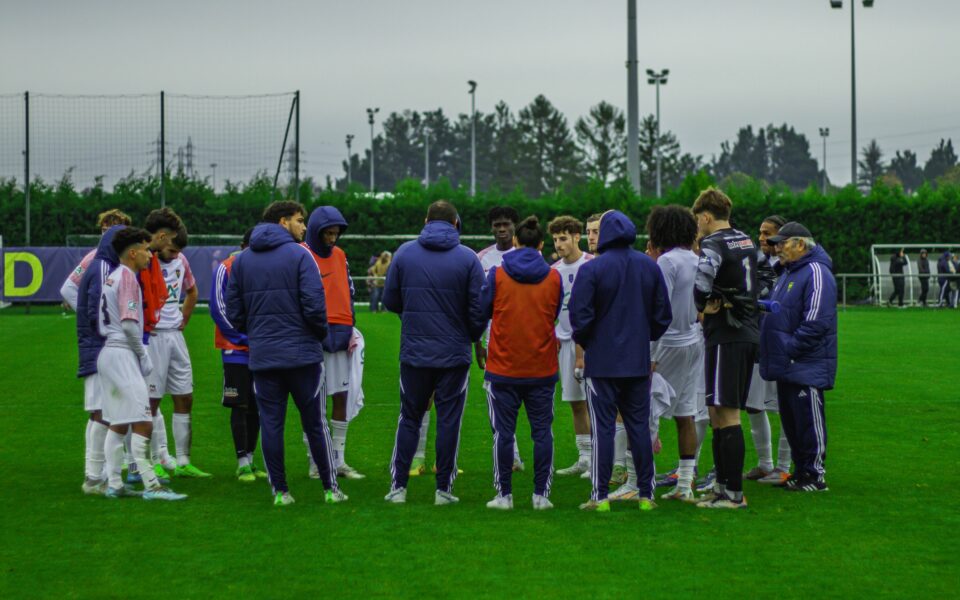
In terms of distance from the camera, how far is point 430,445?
1142cm

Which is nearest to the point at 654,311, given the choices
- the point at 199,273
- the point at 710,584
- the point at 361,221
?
the point at 710,584

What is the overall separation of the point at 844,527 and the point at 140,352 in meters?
4.84

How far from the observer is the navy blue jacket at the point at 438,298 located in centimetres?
815

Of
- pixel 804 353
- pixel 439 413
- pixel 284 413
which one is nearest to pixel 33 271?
pixel 284 413

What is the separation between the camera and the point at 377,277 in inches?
1351

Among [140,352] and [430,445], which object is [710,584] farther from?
[430,445]

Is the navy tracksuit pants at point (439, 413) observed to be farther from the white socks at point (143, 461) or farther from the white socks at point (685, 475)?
the white socks at point (143, 461)

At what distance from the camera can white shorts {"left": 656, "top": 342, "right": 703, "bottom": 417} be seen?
27.8ft

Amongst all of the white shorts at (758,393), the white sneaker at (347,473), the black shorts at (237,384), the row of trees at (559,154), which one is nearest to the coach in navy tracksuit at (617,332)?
the white shorts at (758,393)

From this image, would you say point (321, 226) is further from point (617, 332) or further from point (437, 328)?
point (617, 332)

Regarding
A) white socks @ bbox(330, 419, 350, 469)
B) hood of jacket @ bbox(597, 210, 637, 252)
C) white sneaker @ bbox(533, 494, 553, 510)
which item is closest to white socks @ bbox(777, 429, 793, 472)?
white sneaker @ bbox(533, 494, 553, 510)

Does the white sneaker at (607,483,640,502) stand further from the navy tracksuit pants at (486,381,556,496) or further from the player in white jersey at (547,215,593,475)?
the player in white jersey at (547,215,593,475)

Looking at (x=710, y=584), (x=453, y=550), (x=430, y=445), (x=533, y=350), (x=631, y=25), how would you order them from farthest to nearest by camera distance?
1. (x=631, y=25)
2. (x=430, y=445)
3. (x=533, y=350)
4. (x=453, y=550)
5. (x=710, y=584)

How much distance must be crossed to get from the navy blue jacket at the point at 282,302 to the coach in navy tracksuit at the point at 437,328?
1.67 feet
